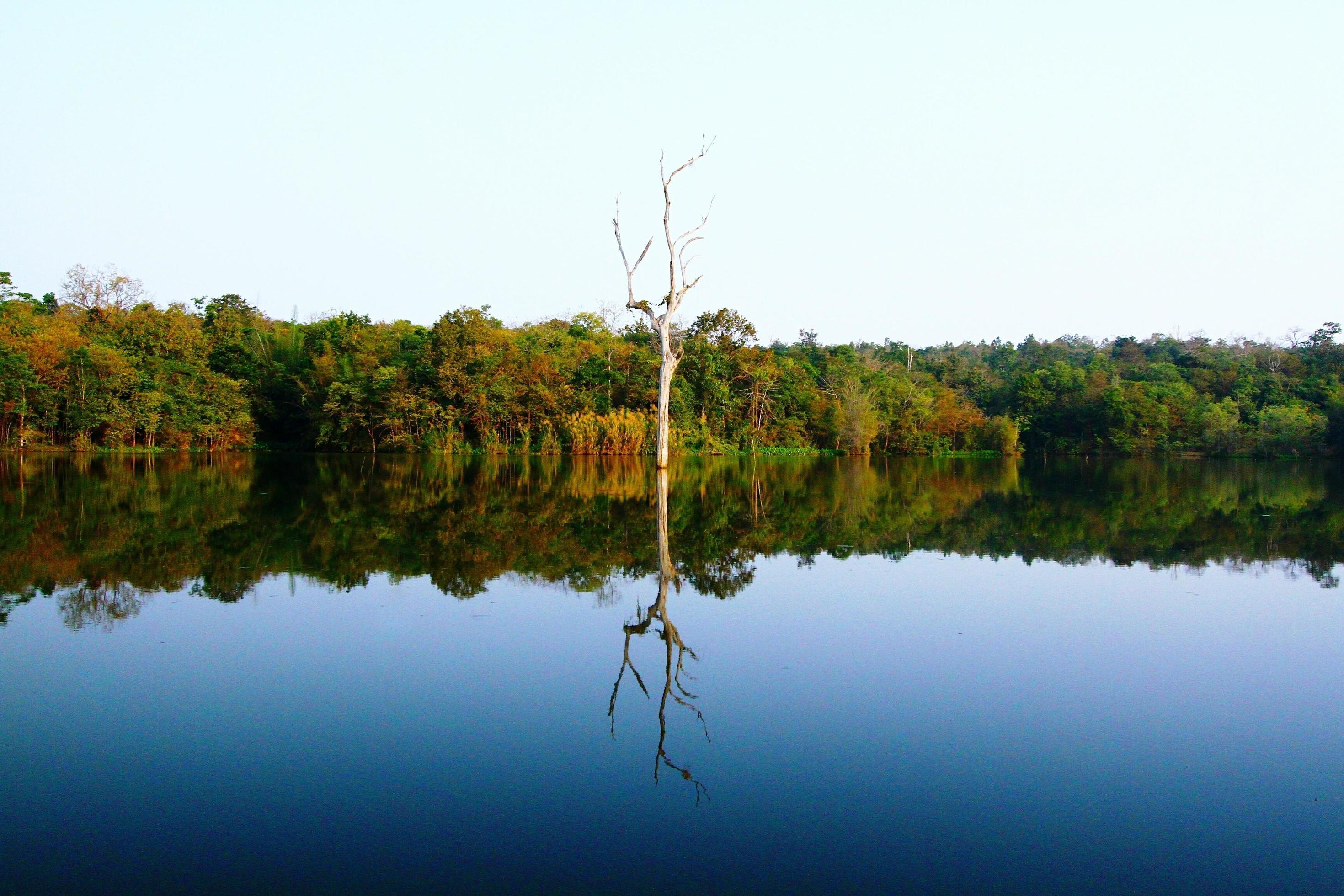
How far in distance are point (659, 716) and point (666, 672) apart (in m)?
0.67

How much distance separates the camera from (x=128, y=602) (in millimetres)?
5988

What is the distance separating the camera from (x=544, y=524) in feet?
34.6

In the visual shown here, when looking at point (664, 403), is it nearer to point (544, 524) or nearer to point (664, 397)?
point (664, 397)

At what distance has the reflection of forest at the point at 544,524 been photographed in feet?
24.1

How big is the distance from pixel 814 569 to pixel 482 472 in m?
14.2

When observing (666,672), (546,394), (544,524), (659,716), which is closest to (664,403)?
(546,394)

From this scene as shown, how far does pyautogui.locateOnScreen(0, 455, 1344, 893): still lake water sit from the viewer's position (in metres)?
2.71

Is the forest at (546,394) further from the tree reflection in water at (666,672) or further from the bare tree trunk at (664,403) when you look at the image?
the tree reflection in water at (666,672)

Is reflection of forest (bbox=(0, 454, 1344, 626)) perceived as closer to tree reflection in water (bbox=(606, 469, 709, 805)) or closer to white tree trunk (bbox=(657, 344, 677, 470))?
tree reflection in water (bbox=(606, 469, 709, 805))

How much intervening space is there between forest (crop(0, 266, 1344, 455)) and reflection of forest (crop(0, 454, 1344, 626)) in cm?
825

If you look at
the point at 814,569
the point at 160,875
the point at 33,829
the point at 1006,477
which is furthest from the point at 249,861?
the point at 1006,477

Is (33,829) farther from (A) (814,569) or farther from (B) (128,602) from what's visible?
(A) (814,569)

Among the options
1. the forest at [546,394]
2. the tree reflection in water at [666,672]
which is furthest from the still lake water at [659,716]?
the forest at [546,394]

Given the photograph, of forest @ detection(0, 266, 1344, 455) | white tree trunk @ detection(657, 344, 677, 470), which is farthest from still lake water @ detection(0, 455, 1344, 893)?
forest @ detection(0, 266, 1344, 455)
